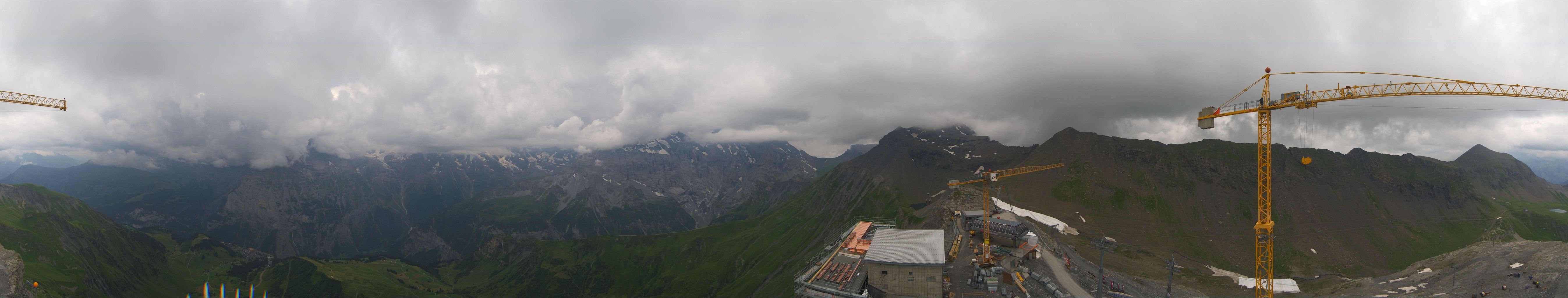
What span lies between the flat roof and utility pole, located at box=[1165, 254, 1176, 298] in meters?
20.5

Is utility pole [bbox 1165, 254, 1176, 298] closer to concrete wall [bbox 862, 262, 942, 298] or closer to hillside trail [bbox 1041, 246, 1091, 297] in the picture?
hillside trail [bbox 1041, 246, 1091, 297]

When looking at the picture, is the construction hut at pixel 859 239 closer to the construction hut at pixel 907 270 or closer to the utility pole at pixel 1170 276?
the construction hut at pixel 907 270

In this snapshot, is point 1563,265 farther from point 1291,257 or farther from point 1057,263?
point 1291,257

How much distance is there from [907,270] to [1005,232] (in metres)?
39.0

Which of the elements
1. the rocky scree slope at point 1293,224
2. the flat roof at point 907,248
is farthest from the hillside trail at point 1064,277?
the rocky scree slope at point 1293,224

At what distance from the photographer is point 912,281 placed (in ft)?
168

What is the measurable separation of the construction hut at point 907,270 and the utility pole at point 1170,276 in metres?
20.2

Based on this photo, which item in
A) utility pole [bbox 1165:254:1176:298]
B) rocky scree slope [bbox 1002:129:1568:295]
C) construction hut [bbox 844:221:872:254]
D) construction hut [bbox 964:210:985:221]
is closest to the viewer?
utility pole [bbox 1165:254:1176:298]

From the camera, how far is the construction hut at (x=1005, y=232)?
8081cm

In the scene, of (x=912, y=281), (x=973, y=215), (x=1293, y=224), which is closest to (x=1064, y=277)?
(x=973, y=215)

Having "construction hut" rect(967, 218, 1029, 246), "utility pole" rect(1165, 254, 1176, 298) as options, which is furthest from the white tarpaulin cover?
"construction hut" rect(967, 218, 1029, 246)

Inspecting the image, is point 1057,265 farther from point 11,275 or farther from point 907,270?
point 11,275

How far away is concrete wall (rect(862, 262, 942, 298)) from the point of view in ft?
167

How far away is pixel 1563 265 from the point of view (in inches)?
2689
